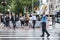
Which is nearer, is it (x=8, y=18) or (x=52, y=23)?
(x=8, y=18)

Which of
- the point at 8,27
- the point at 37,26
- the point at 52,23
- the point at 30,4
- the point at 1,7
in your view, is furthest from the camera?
the point at 30,4

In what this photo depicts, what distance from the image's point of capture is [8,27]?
33.2m

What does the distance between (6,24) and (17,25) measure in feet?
6.39

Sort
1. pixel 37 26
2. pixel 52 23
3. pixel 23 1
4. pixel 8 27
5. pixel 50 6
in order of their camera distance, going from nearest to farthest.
A: pixel 8 27 < pixel 37 26 < pixel 52 23 < pixel 23 1 < pixel 50 6

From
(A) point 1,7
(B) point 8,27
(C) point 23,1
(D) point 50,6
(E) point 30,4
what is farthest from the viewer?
(D) point 50,6

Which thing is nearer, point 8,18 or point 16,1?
point 8,18

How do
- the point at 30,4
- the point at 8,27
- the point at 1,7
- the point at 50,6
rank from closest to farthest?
the point at 8,27
the point at 1,7
the point at 30,4
the point at 50,6

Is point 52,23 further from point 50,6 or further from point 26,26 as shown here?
point 50,6

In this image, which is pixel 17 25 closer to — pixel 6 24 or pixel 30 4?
pixel 6 24

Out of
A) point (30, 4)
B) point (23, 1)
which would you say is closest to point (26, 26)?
point (23, 1)

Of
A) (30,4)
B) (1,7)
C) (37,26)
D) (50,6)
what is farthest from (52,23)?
(50,6)

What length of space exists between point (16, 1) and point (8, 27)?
52075mm

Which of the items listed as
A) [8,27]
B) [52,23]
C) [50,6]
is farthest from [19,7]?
[8,27]

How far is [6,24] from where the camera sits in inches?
1319
